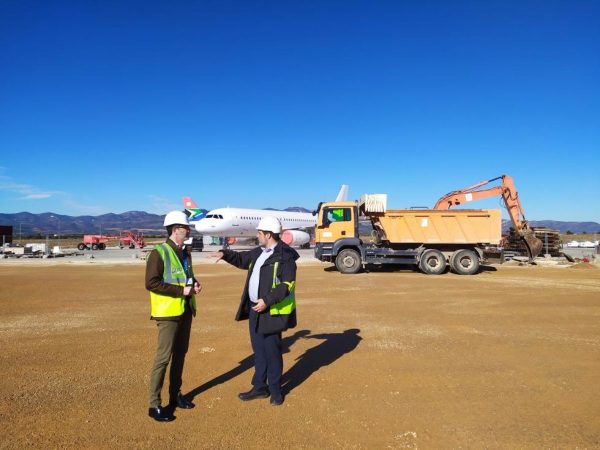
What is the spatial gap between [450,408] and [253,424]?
204 cm

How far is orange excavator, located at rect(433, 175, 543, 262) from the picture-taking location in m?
21.9

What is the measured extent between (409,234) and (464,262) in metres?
2.57

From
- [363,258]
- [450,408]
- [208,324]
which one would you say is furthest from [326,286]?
[450,408]

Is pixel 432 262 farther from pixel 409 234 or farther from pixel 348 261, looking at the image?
pixel 348 261

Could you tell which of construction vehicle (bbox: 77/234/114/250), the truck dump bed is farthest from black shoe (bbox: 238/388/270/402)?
construction vehicle (bbox: 77/234/114/250)

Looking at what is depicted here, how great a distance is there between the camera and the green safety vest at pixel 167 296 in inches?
163

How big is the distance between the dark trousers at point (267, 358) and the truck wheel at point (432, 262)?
1427 centimetres

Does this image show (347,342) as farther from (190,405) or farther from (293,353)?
(190,405)

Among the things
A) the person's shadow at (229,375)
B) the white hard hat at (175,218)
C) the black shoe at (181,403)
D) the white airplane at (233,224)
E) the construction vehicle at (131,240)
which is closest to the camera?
the white hard hat at (175,218)

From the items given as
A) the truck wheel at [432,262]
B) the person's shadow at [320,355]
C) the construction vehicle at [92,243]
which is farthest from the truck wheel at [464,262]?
the construction vehicle at [92,243]

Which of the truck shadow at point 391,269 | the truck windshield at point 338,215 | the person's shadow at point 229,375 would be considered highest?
the truck windshield at point 338,215

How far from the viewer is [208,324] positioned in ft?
27.8

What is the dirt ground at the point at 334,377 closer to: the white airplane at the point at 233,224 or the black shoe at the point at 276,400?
the black shoe at the point at 276,400

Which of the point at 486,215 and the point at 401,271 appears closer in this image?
the point at 486,215
